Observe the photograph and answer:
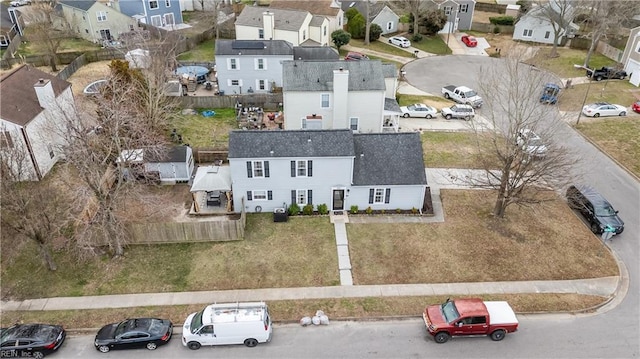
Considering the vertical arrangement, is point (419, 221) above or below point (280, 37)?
below

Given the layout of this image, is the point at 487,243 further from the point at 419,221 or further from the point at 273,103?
the point at 273,103

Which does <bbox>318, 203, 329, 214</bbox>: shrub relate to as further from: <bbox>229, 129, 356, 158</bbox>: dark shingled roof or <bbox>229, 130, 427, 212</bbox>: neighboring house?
<bbox>229, 129, 356, 158</bbox>: dark shingled roof

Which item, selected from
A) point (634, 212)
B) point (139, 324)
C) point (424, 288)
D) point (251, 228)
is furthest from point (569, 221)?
point (139, 324)

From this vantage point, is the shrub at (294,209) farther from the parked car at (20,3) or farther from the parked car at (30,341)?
the parked car at (20,3)

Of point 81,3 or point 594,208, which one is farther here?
point 81,3

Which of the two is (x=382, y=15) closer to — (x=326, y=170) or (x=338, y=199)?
(x=338, y=199)

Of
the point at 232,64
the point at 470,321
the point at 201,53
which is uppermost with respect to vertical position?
the point at 232,64

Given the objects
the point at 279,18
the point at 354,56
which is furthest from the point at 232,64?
the point at 354,56

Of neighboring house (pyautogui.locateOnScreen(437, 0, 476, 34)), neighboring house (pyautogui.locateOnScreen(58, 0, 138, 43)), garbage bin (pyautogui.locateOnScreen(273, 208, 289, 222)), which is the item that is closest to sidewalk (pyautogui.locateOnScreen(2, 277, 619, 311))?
garbage bin (pyautogui.locateOnScreen(273, 208, 289, 222))

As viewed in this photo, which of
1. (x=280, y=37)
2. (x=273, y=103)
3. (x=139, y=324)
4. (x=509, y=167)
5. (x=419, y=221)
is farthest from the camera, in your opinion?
(x=280, y=37)
